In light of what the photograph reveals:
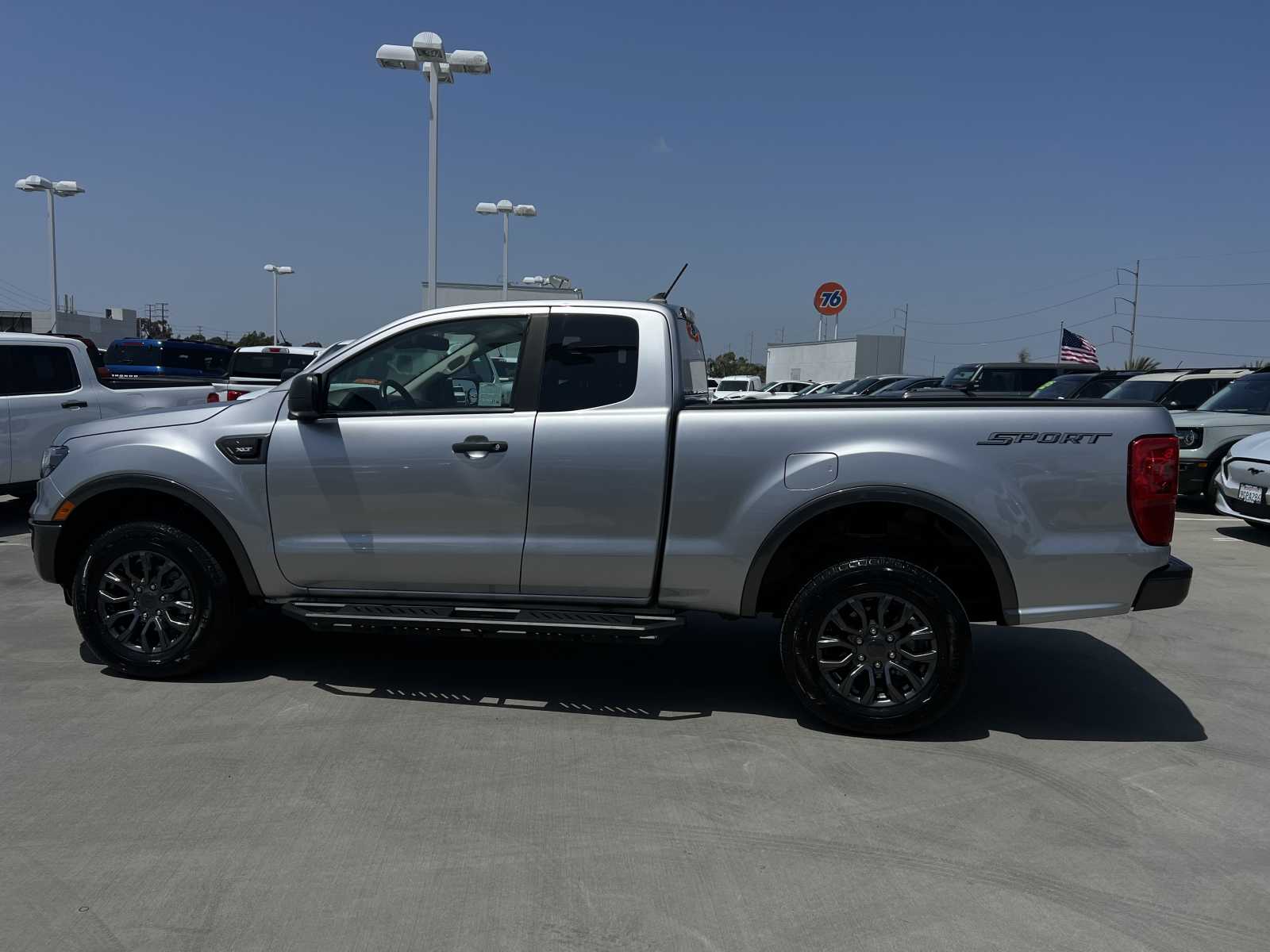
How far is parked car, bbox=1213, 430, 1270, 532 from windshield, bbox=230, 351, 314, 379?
1440cm

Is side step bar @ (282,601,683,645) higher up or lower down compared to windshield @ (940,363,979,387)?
lower down

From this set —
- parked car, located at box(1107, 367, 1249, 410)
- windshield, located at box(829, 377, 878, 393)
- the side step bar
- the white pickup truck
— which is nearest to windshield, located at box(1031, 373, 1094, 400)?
parked car, located at box(1107, 367, 1249, 410)

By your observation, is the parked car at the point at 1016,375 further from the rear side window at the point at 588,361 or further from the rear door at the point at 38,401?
the rear side window at the point at 588,361

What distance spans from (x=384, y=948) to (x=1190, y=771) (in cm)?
354

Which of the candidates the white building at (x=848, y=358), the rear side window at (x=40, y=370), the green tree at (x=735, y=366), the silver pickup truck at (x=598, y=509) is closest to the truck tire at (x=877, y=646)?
the silver pickup truck at (x=598, y=509)

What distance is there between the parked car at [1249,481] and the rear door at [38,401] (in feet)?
37.6

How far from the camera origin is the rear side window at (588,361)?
16.1 ft

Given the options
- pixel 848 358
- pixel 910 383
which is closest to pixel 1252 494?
pixel 910 383

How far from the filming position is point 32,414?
9.48 m

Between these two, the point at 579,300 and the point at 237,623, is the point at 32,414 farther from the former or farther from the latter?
the point at 579,300

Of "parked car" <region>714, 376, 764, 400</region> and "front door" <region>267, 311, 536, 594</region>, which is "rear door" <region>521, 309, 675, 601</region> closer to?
"front door" <region>267, 311, 536, 594</region>

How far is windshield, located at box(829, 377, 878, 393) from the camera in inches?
1255

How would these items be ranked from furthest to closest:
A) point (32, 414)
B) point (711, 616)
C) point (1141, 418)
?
point (32, 414)
point (711, 616)
point (1141, 418)

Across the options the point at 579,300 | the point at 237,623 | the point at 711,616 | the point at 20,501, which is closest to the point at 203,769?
the point at 237,623
